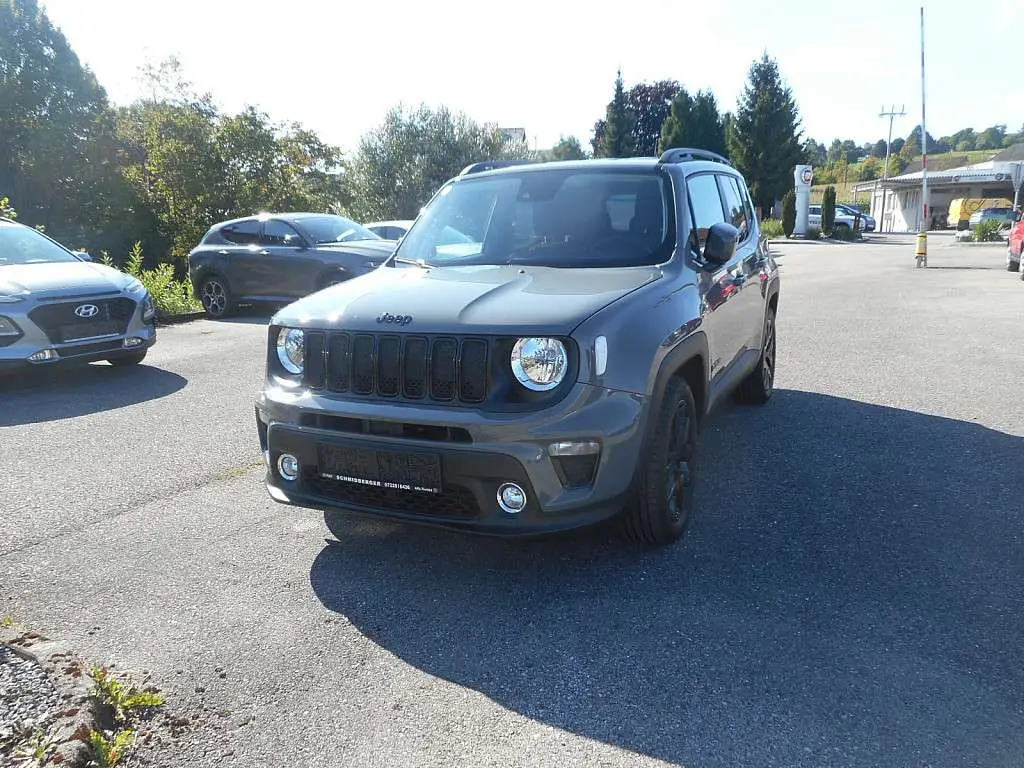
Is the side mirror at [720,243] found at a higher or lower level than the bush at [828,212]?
lower

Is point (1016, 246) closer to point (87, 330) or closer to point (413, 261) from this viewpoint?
point (413, 261)

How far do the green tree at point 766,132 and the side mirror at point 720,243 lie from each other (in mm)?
59203

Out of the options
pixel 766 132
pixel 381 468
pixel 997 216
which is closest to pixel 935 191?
pixel 766 132

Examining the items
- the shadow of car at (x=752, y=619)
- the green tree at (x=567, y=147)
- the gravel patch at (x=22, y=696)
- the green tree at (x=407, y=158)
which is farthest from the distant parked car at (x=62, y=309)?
the green tree at (x=567, y=147)

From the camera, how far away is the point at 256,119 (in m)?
26.1

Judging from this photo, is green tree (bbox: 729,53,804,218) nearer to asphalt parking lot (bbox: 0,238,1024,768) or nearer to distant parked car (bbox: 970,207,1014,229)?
distant parked car (bbox: 970,207,1014,229)

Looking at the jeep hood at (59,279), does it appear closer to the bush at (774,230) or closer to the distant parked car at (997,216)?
the bush at (774,230)

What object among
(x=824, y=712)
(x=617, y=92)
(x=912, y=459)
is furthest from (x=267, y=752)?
(x=617, y=92)

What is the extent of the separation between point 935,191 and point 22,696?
77.0m

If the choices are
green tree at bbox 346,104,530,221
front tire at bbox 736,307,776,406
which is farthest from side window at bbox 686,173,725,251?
green tree at bbox 346,104,530,221

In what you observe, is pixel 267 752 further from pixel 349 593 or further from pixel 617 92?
pixel 617 92

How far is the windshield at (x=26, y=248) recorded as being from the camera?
8508mm

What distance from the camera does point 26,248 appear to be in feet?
28.7

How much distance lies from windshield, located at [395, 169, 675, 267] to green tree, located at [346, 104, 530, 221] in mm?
43671
